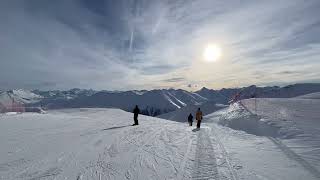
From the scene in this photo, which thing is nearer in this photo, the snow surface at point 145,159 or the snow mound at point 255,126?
the snow surface at point 145,159

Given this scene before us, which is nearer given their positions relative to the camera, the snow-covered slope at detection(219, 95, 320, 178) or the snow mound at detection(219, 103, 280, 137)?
the snow-covered slope at detection(219, 95, 320, 178)

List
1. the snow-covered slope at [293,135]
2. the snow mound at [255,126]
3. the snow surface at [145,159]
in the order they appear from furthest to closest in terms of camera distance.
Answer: the snow mound at [255,126] < the snow-covered slope at [293,135] < the snow surface at [145,159]

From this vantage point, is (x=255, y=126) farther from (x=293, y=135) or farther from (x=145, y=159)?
(x=145, y=159)

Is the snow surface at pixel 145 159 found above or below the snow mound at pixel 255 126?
below

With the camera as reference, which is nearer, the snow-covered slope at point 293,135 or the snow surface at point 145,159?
the snow surface at point 145,159

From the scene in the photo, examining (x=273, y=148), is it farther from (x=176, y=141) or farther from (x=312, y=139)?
(x=176, y=141)

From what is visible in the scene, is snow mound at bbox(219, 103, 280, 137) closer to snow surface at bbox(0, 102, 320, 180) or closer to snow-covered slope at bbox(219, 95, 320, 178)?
snow-covered slope at bbox(219, 95, 320, 178)

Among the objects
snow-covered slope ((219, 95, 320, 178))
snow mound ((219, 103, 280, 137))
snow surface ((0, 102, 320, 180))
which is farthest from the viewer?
snow mound ((219, 103, 280, 137))

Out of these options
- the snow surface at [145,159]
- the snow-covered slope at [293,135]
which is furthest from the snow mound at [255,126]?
the snow surface at [145,159]

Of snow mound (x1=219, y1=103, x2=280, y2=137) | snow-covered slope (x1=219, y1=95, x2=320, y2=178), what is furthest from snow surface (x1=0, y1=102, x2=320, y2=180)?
snow mound (x1=219, y1=103, x2=280, y2=137)

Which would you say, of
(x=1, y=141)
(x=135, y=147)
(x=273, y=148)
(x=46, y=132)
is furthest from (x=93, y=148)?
(x=273, y=148)

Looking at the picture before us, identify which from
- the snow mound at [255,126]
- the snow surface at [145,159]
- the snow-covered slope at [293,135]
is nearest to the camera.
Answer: the snow surface at [145,159]

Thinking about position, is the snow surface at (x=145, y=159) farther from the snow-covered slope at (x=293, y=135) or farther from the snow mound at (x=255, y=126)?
the snow mound at (x=255, y=126)

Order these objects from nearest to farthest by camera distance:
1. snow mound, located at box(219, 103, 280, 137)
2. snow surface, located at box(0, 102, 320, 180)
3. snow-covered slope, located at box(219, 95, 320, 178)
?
snow surface, located at box(0, 102, 320, 180)
snow-covered slope, located at box(219, 95, 320, 178)
snow mound, located at box(219, 103, 280, 137)
